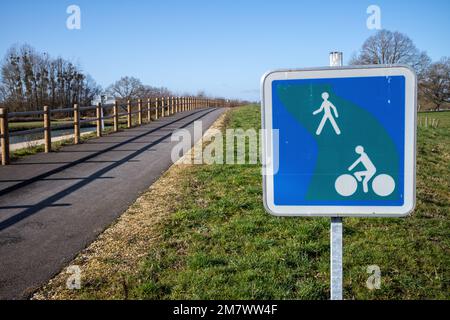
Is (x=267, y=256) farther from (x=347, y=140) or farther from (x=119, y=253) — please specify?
(x=347, y=140)

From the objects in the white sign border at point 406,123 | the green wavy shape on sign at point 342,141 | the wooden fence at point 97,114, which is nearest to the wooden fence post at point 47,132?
the wooden fence at point 97,114

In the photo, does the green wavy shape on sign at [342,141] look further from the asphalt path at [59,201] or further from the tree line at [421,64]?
the tree line at [421,64]

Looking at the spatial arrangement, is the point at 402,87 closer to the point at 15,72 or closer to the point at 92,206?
the point at 92,206

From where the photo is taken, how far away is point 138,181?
823 centimetres

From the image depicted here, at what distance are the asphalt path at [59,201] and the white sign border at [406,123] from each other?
114 inches

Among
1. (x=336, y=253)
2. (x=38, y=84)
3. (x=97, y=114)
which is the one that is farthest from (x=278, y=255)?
(x=38, y=84)

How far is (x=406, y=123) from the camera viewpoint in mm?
1701

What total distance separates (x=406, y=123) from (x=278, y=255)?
2.87m

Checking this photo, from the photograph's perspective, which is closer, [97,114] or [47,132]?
[47,132]

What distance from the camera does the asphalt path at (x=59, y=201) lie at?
4.29 m

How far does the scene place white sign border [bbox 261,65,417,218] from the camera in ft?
5.60

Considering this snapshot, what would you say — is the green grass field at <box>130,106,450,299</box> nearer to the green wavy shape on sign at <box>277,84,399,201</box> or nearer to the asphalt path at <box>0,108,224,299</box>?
the asphalt path at <box>0,108,224,299</box>
